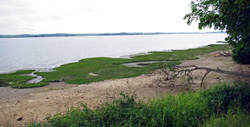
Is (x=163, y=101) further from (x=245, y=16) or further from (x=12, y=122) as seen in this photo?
(x=12, y=122)

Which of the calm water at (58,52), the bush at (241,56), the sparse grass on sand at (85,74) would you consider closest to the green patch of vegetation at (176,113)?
the sparse grass on sand at (85,74)

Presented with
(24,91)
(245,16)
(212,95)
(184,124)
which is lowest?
(24,91)

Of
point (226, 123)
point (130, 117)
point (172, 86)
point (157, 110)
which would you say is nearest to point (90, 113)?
point (130, 117)

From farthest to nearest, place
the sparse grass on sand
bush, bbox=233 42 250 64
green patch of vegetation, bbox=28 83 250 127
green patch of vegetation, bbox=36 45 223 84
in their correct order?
bush, bbox=233 42 250 64 → green patch of vegetation, bbox=36 45 223 84 → the sparse grass on sand → green patch of vegetation, bbox=28 83 250 127

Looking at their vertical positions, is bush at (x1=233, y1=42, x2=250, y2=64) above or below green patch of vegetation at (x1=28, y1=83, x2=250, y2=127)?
above

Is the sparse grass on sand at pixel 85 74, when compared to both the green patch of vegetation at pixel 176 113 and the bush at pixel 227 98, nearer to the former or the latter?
the bush at pixel 227 98

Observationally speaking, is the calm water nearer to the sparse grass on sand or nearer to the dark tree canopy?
the sparse grass on sand

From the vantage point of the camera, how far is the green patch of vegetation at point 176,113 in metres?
5.93

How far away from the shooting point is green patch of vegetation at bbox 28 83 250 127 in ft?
19.4

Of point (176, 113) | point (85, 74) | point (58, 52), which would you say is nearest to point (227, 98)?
point (176, 113)

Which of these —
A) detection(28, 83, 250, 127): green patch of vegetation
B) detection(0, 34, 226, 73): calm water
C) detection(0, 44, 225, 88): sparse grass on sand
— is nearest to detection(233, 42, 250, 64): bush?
detection(0, 44, 225, 88): sparse grass on sand

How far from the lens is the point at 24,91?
13.1 metres

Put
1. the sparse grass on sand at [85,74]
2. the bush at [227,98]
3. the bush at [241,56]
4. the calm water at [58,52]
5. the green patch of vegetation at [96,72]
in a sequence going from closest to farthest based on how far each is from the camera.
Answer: the bush at [227,98]
the sparse grass on sand at [85,74]
the green patch of vegetation at [96,72]
the bush at [241,56]
the calm water at [58,52]

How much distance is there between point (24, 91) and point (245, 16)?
39.8 feet
